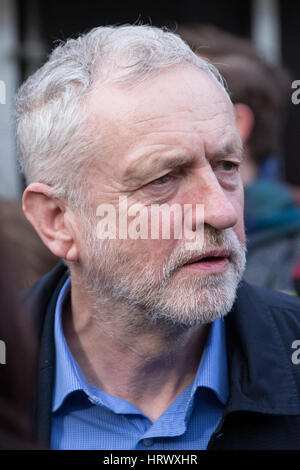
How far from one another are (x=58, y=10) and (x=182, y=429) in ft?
14.6

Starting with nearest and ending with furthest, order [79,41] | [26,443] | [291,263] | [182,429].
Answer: [26,443] → [182,429] → [79,41] → [291,263]

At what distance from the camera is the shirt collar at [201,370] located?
1.98 m

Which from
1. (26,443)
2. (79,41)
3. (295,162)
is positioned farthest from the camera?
(295,162)

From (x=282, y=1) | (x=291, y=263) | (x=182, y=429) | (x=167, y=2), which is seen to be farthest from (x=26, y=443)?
(x=282, y=1)

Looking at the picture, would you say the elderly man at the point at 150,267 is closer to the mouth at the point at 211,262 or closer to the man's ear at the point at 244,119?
the mouth at the point at 211,262

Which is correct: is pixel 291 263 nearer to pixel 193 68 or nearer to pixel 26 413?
pixel 193 68

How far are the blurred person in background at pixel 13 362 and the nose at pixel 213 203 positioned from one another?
64 cm

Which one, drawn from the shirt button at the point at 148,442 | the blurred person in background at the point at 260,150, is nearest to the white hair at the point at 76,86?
the shirt button at the point at 148,442

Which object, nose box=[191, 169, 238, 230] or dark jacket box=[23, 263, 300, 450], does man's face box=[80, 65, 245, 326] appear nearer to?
nose box=[191, 169, 238, 230]

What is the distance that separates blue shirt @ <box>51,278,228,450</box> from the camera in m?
1.92

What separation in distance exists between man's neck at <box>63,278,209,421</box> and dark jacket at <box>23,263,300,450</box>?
0.13 meters

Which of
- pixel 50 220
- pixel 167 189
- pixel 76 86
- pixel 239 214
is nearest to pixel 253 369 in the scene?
pixel 239 214

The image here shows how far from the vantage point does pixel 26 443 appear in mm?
1347

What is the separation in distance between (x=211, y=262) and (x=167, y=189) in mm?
250
